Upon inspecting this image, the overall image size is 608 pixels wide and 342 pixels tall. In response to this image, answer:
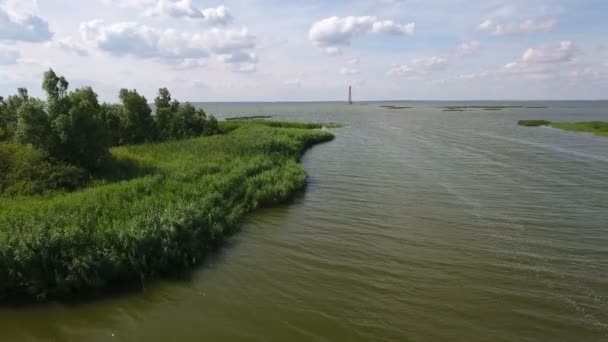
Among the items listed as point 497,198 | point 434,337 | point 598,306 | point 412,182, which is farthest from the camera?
point 412,182

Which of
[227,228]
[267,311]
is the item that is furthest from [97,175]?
[267,311]

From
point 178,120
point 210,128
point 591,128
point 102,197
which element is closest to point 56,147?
point 102,197

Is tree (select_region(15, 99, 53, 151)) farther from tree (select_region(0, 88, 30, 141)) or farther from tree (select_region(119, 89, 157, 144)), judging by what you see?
tree (select_region(119, 89, 157, 144))

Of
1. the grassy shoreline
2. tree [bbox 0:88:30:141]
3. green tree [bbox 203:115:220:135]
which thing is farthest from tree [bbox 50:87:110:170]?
green tree [bbox 203:115:220:135]

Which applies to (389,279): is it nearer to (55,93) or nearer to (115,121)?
(55,93)

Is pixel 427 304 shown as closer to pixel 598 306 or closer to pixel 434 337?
pixel 434 337

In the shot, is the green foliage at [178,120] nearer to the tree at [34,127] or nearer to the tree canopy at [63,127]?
the tree canopy at [63,127]

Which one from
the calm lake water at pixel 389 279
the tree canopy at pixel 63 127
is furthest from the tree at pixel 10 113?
the calm lake water at pixel 389 279
